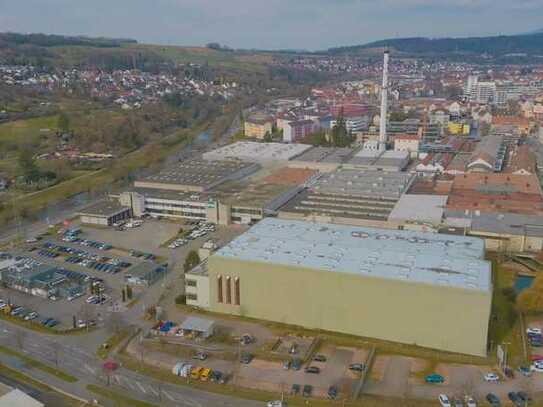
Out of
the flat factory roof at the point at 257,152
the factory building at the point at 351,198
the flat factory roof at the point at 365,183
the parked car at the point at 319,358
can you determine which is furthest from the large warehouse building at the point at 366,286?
the flat factory roof at the point at 257,152

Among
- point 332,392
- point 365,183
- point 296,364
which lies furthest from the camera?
point 365,183

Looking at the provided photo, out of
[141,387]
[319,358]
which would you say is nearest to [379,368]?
[319,358]

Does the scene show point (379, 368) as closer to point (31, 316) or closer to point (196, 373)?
point (196, 373)

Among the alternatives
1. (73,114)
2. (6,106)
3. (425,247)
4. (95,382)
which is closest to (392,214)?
(425,247)

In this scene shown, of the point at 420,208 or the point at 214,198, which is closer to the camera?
the point at 420,208

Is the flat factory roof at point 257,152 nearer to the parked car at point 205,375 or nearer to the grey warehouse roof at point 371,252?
the grey warehouse roof at point 371,252

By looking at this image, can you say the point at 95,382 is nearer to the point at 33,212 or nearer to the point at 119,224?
the point at 119,224

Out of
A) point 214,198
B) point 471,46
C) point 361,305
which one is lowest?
Answer: point 361,305
